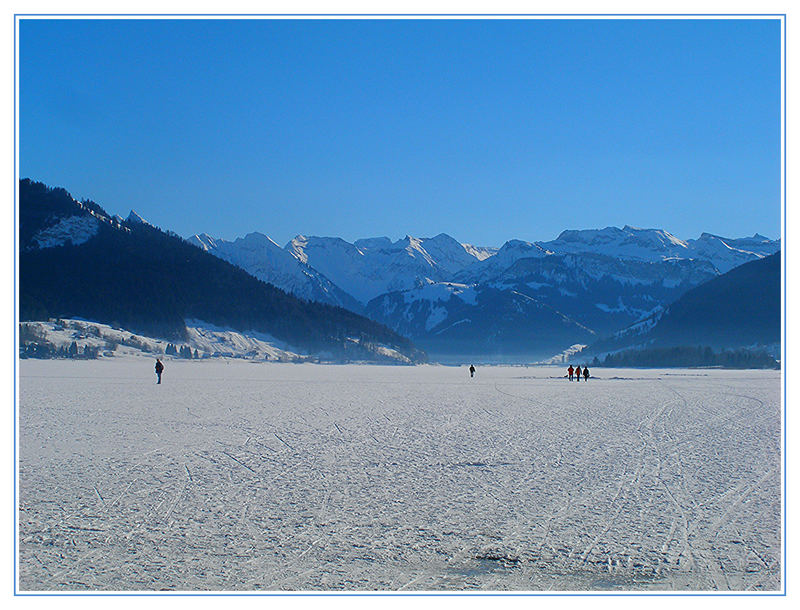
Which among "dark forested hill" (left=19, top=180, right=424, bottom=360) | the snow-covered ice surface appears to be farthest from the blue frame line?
"dark forested hill" (left=19, top=180, right=424, bottom=360)

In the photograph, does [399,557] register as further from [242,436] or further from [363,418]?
[363,418]

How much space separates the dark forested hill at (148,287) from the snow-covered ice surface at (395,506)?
12837 centimetres

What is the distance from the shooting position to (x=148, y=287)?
154500 mm

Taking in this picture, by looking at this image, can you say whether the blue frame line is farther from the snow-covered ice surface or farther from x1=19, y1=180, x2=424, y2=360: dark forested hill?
x1=19, y1=180, x2=424, y2=360: dark forested hill

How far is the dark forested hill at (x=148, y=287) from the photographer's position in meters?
144

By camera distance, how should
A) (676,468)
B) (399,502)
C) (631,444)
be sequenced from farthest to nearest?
(631,444), (676,468), (399,502)

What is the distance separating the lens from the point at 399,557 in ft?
26.2

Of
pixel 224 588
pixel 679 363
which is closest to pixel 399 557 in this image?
pixel 224 588

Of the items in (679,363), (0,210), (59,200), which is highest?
(59,200)
